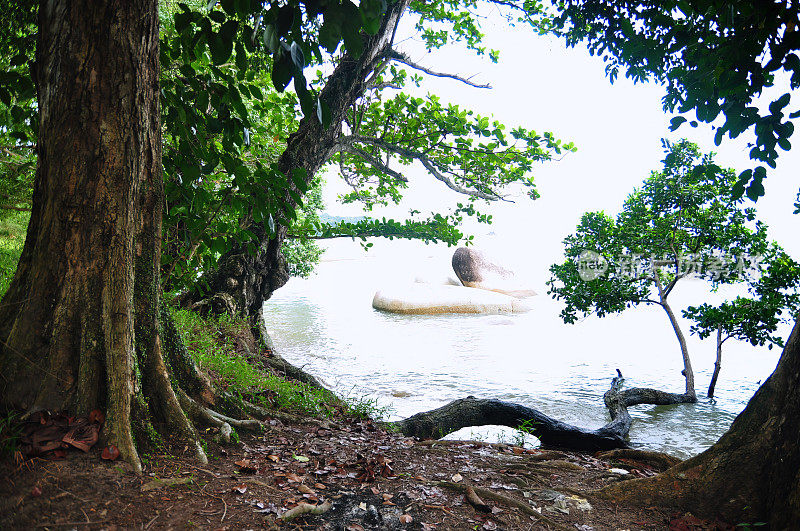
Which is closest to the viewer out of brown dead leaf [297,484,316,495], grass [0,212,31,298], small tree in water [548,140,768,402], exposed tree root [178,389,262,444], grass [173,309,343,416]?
brown dead leaf [297,484,316,495]

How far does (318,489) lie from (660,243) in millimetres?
7649

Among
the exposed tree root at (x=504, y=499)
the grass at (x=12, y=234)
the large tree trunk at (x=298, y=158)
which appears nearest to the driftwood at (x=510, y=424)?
the exposed tree root at (x=504, y=499)

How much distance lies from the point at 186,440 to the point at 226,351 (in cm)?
283

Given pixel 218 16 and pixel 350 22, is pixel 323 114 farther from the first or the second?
pixel 218 16

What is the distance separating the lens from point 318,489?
2.68 m

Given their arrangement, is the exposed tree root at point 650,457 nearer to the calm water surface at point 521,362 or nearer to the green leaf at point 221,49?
the calm water surface at point 521,362

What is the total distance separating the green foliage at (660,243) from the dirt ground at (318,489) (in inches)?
195

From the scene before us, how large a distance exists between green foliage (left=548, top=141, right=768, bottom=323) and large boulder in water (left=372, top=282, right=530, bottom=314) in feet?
30.5

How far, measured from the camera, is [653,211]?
8188 mm

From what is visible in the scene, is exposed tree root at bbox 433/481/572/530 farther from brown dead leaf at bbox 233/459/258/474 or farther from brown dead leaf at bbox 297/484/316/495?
brown dead leaf at bbox 233/459/258/474

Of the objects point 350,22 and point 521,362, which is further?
point 521,362

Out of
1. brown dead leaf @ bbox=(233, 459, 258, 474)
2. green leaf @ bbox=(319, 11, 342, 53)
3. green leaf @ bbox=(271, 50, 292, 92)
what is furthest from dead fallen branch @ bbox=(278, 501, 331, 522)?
green leaf @ bbox=(319, 11, 342, 53)

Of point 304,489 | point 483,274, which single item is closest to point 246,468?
point 304,489

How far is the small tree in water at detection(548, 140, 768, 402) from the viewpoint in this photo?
7.49m
